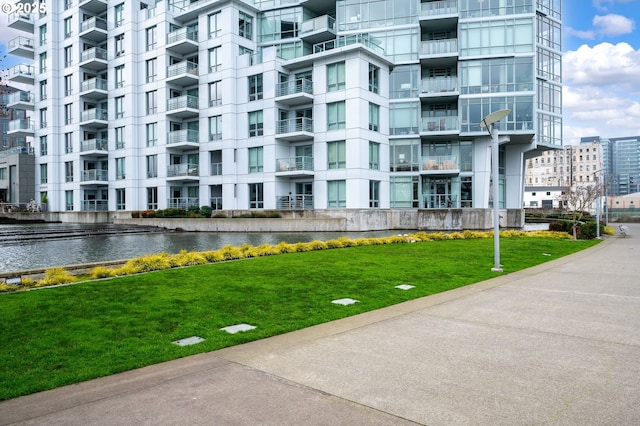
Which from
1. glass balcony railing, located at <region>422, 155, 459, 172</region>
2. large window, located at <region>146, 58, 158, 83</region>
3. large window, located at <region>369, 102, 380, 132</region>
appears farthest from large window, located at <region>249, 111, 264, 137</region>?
glass balcony railing, located at <region>422, 155, 459, 172</region>

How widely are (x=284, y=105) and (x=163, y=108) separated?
13617mm

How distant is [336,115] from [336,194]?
6.39 meters

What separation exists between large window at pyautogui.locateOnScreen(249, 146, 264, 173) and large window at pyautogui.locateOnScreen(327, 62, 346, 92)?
27.0 ft

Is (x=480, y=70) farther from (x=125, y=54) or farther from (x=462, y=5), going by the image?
(x=125, y=54)

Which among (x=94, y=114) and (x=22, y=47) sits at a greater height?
(x=22, y=47)

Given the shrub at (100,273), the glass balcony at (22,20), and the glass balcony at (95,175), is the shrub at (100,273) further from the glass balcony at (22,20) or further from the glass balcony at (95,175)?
the glass balcony at (22,20)

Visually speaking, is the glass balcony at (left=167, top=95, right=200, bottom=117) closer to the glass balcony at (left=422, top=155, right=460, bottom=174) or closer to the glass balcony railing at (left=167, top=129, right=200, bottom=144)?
the glass balcony railing at (left=167, top=129, right=200, bottom=144)

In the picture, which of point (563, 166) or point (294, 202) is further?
point (563, 166)

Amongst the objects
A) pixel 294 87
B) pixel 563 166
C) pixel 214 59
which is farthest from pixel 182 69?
pixel 563 166

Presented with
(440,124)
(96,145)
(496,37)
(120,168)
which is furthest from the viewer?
(96,145)

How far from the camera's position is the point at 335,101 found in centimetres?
3834

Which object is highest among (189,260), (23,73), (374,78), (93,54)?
(23,73)

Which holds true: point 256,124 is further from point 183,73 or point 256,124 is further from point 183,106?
point 183,73

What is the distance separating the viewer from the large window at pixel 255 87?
4181 cm
